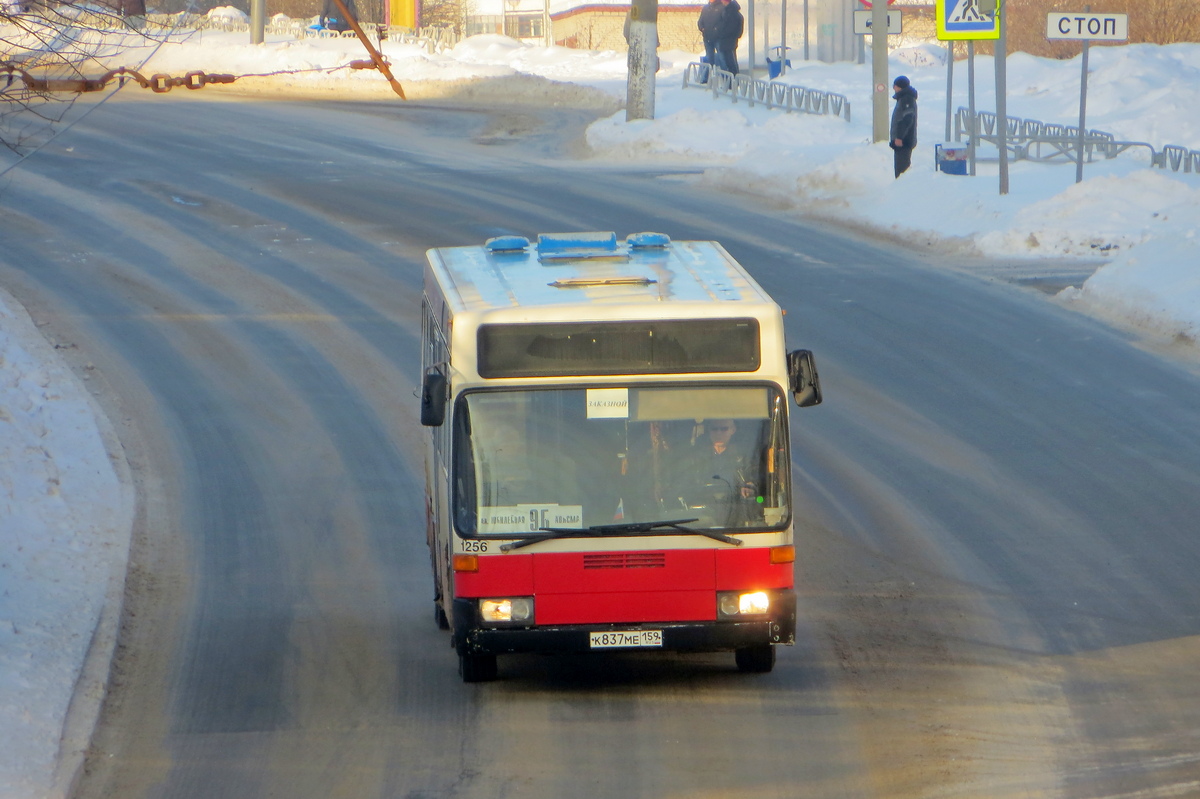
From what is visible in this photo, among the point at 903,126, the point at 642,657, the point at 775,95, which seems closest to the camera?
the point at 642,657

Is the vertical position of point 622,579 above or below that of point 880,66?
below

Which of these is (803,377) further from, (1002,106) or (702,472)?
(1002,106)

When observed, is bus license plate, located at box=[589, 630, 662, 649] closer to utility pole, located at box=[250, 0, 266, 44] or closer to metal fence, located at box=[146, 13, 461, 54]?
utility pole, located at box=[250, 0, 266, 44]

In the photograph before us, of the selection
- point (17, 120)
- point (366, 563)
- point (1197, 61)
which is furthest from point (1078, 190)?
point (1197, 61)

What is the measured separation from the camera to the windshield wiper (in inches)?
295

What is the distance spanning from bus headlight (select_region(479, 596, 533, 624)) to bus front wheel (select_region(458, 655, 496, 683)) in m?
0.52

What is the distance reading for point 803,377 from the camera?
774 cm

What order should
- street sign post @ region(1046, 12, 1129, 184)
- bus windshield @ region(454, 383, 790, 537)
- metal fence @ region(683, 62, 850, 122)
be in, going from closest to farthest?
bus windshield @ region(454, 383, 790, 537)
street sign post @ region(1046, 12, 1129, 184)
metal fence @ region(683, 62, 850, 122)

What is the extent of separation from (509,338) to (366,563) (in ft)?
12.3

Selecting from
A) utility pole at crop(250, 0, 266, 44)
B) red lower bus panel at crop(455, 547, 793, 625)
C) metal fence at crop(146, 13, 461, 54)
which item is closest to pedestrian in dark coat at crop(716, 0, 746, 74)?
metal fence at crop(146, 13, 461, 54)

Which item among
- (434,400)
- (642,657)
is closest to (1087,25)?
(642,657)

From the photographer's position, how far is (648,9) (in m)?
31.5

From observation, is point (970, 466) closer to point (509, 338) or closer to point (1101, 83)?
point (509, 338)

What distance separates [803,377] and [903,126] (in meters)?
16.9
